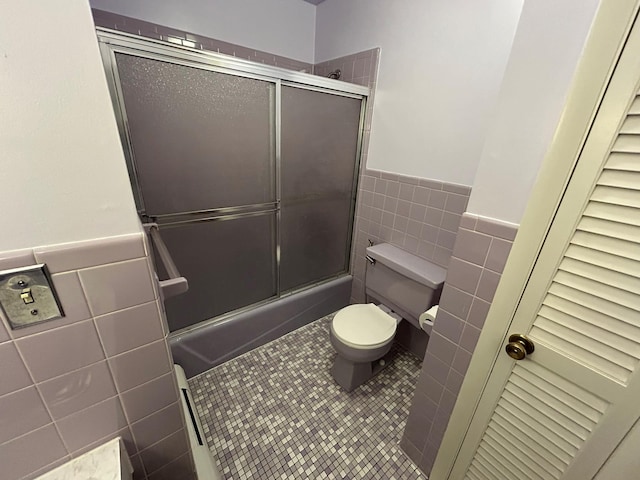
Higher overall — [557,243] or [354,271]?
[557,243]

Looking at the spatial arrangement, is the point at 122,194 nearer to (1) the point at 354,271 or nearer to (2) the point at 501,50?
(2) the point at 501,50

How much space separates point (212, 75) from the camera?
4.01 ft

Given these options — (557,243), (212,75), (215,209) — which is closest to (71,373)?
(215,209)

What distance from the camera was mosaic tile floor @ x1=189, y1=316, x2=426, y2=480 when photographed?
1.20m

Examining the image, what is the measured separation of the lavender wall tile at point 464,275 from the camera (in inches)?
32.9

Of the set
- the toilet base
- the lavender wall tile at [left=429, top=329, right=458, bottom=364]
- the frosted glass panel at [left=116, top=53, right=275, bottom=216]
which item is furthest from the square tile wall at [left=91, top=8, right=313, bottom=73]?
the toilet base

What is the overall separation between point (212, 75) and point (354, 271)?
162 cm

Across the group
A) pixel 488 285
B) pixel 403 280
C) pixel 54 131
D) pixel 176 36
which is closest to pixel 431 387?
pixel 488 285

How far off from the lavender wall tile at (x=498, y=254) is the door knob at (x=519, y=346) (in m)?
0.19

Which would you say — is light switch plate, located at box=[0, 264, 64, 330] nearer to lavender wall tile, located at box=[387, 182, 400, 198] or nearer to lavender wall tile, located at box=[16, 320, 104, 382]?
A: lavender wall tile, located at box=[16, 320, 104, 382]

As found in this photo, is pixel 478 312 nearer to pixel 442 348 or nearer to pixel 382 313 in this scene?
pixel 442 348

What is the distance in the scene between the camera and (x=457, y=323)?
3.02ft

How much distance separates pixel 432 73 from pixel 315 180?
887 mm

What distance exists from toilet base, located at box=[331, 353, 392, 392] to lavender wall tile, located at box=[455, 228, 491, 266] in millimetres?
951
